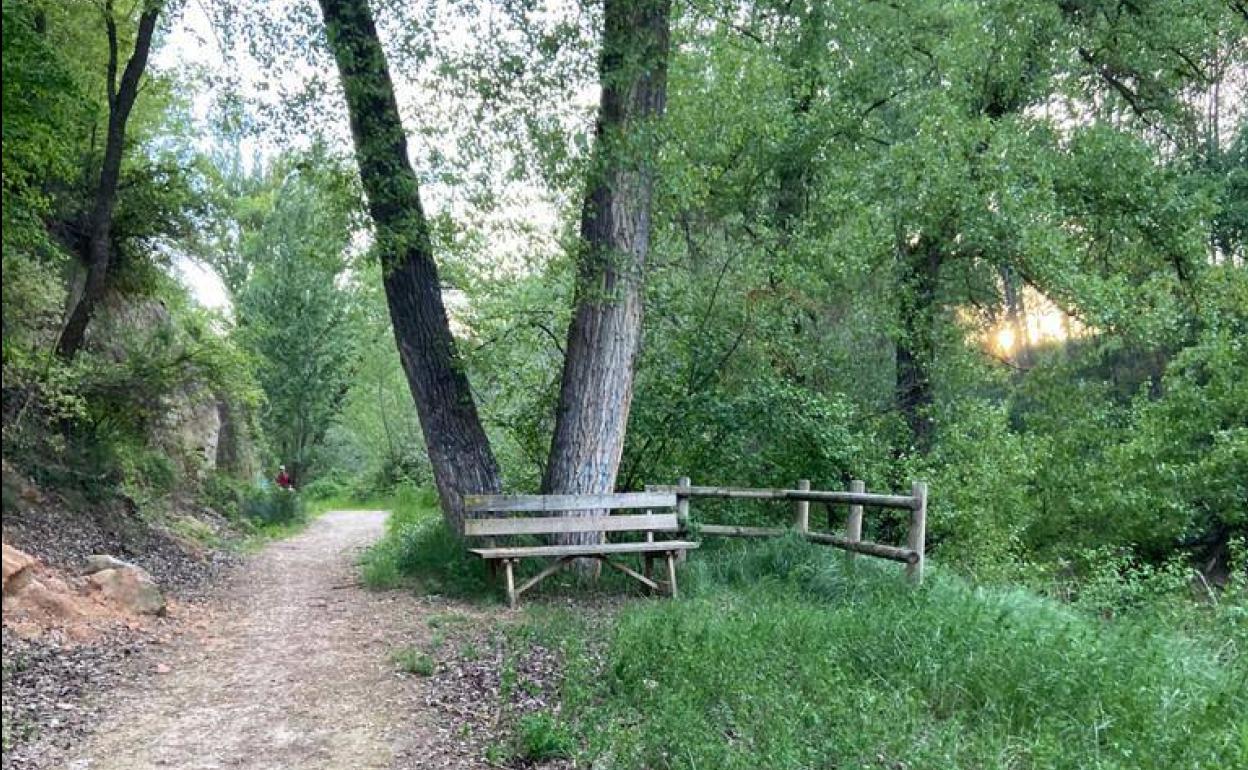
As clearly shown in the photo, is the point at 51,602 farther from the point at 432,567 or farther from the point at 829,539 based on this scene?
the point at 829,539

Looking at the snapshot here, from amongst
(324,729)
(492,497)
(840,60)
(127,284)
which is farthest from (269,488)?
(324,729)

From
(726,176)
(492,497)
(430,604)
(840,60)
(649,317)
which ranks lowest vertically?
(430,604)

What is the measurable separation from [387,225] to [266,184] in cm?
2289

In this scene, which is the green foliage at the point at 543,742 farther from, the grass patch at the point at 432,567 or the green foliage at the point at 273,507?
the green foliage at the point at 273,507

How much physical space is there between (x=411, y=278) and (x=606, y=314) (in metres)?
2.06

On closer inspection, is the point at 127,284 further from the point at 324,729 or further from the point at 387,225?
the point at 324,729

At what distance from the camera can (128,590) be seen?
706 centimetres

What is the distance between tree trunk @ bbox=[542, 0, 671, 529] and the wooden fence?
3.48 feet

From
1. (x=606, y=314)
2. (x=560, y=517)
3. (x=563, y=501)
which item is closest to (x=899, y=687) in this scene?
(x=563, y=501)

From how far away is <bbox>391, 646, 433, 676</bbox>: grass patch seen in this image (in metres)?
5.66

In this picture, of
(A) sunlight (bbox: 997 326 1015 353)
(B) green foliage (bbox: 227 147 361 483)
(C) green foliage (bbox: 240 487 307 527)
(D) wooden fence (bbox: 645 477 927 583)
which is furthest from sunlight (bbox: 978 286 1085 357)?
(B) green foliage (bbox: 227 147 361 483)

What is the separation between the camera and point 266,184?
2862 centimetres

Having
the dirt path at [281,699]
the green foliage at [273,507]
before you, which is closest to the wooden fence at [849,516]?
the dirt path at [281,699]

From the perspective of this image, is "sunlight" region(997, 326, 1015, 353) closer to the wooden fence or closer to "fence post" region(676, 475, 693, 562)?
the wooden fence
